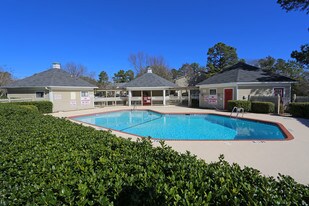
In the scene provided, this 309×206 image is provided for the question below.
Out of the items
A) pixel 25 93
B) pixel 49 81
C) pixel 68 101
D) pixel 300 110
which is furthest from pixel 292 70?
pixel 25 93

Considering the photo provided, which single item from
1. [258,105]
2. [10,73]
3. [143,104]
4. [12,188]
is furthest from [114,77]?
[12,188]

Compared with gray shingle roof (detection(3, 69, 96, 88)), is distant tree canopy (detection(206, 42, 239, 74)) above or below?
above

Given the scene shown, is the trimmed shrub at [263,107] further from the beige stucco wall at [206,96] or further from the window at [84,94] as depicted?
the window at [84,94]

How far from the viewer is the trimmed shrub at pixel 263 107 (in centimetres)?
1614

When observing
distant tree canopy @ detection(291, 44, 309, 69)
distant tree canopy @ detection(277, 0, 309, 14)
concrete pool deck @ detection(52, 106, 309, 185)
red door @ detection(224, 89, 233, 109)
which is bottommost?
concrete pool deck @ detection(52, 106, 309, 185)

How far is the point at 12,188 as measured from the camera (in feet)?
6.71

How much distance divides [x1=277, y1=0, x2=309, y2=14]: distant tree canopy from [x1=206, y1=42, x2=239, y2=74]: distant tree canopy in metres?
23.8

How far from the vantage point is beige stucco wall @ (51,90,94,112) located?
2036 centimetres

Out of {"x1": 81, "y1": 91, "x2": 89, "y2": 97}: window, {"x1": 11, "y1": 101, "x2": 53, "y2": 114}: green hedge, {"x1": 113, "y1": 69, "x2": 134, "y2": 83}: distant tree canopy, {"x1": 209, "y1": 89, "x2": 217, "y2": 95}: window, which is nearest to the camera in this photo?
{"x1": 11, "y1": 101, "x2": 53, "y2": 114}: green hedge

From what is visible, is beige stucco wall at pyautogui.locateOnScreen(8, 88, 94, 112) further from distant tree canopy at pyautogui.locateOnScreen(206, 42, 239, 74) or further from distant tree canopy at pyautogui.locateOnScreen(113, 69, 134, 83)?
distant tree canopy at pyautogui.locateOnScreen(113, 69, 134, 83)

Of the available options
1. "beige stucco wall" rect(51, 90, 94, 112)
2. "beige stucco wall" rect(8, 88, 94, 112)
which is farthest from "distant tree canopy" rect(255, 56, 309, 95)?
"beige stucco wall" rect(8, 88, 94, 112)

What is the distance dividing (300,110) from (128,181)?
54.2 feet

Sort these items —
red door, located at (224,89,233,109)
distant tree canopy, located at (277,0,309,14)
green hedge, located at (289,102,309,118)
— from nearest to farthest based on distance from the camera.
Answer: green hedge, located at (289,102,309,118), distant tree canopy, located at (277,0,309,14), red door, located at (224,89,233,109)

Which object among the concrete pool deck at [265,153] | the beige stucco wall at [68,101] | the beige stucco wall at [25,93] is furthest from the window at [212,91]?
the beige stucco wall at [25,93]
